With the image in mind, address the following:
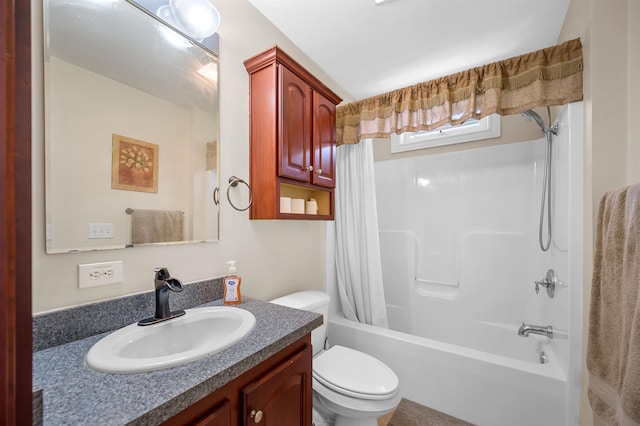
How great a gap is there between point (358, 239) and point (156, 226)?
145 centimetres

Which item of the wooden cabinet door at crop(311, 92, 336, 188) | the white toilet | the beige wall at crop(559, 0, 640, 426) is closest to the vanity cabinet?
the white toilet

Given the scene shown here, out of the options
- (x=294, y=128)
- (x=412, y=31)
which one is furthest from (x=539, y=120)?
(x=294, y=128)

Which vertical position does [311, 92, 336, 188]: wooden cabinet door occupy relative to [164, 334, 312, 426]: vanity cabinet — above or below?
above

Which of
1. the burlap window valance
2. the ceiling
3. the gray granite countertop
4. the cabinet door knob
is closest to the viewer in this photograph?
the gray granite countertop

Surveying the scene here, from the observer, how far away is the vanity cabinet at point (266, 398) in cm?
66

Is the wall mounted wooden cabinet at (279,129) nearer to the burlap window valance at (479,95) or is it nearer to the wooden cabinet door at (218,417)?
the burlap window valance at (479,95)

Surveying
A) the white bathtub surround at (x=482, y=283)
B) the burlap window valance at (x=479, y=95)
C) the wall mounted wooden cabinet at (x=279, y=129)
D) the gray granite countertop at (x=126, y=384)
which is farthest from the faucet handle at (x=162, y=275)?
the burlap window valance at (x=479, y=95)

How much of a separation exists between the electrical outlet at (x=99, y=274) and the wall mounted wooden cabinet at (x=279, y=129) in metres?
0.68

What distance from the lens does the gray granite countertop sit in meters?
0.52

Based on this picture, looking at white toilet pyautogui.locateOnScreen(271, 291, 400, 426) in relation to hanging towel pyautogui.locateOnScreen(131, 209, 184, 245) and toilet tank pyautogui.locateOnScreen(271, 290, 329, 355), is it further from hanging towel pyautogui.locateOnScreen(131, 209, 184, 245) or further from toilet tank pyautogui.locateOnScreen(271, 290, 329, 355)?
hanging towel pyautogui.locateOnScreen(131, 209, 184, 245)

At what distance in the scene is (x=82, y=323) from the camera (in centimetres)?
87

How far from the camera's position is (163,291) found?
0.97m

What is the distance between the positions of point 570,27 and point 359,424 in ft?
7.87

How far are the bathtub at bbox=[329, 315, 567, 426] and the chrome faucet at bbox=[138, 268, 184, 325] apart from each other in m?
1.34
